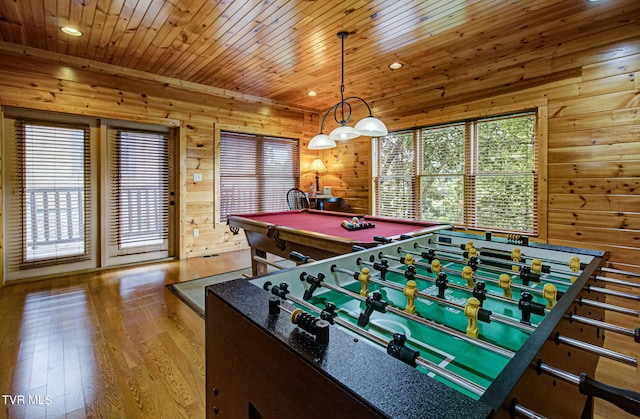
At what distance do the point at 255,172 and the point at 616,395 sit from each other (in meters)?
5.42

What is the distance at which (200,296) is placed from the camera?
319cm

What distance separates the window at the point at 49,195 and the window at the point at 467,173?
4272 mm

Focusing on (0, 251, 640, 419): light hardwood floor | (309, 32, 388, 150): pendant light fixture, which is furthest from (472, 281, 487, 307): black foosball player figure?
(309, 32, 388, 150): pendant light fixture

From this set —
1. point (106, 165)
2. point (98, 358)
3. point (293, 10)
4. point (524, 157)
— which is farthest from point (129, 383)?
point (524, 157)

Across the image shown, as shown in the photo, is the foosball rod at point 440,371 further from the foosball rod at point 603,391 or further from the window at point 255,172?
the window at point 255,172

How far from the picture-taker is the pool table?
223 cm

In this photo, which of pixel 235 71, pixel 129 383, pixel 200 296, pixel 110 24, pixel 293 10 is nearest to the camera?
pixel 129 383

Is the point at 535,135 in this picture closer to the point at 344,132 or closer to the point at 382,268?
the point at 344,132

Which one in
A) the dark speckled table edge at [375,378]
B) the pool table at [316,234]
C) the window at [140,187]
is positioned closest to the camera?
the dark speckled table edge at [375,378]

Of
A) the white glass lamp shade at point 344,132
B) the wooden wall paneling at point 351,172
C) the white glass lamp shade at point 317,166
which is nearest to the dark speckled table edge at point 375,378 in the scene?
the white glass lamp shade at point 344,132

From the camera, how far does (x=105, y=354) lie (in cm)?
213

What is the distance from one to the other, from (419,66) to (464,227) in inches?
84.5

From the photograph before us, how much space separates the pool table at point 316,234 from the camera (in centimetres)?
223

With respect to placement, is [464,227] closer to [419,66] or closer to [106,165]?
[419,66]
